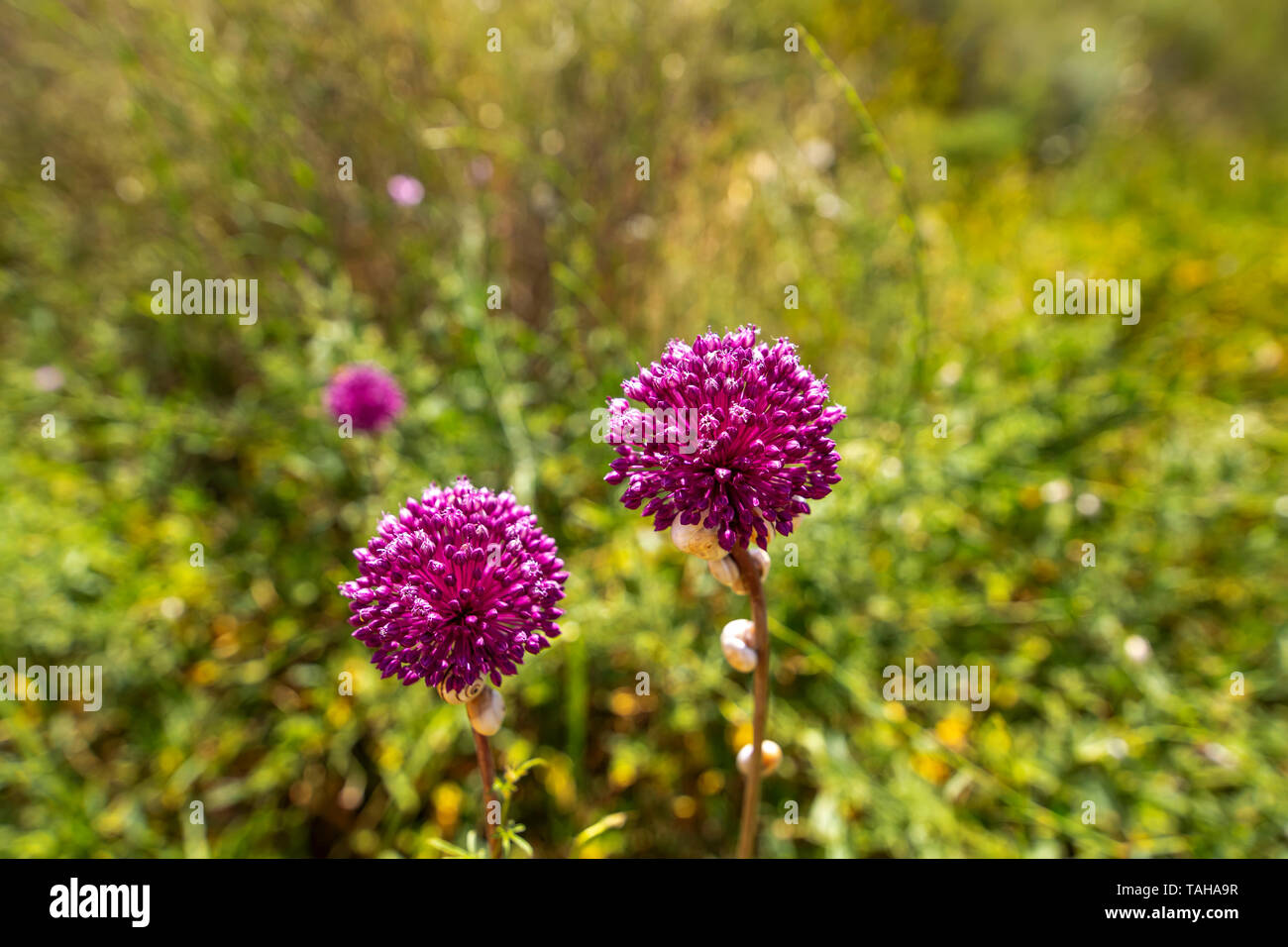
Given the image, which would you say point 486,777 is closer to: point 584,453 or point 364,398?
point 364,398

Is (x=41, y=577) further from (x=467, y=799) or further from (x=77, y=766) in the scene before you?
(x=467, y=799)

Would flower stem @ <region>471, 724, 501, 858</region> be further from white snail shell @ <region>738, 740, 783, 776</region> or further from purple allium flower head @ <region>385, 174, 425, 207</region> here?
purple allium flower head @ <region>385, 174, 425, 207</region>

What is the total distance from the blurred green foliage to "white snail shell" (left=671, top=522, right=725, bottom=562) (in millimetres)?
669

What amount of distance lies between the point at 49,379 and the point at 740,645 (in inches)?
111

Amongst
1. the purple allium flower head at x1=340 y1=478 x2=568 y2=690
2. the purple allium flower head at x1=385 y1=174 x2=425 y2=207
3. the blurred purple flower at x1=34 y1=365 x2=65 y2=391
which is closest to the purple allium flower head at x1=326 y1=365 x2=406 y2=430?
the purple allium flower head at x1=385 y1=174 x2=425 y2=207

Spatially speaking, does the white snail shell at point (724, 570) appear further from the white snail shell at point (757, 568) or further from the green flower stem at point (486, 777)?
the green flower stem at point (486, 777)

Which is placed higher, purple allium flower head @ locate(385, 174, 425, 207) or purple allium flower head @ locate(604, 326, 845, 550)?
purple allium flower head @ locate(385, 174, 425, 207)

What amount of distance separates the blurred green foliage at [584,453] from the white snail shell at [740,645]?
1.45 feet

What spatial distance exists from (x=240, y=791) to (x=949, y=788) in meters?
1.72

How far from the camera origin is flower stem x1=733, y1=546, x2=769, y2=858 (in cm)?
85

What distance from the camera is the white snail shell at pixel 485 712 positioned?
835mm

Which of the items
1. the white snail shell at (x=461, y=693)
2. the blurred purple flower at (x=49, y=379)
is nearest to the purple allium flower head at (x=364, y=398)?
the white snail shell at (x=461, y=693)

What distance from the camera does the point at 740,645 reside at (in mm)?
956

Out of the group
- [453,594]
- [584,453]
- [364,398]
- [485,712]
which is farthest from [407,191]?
[485,712]
